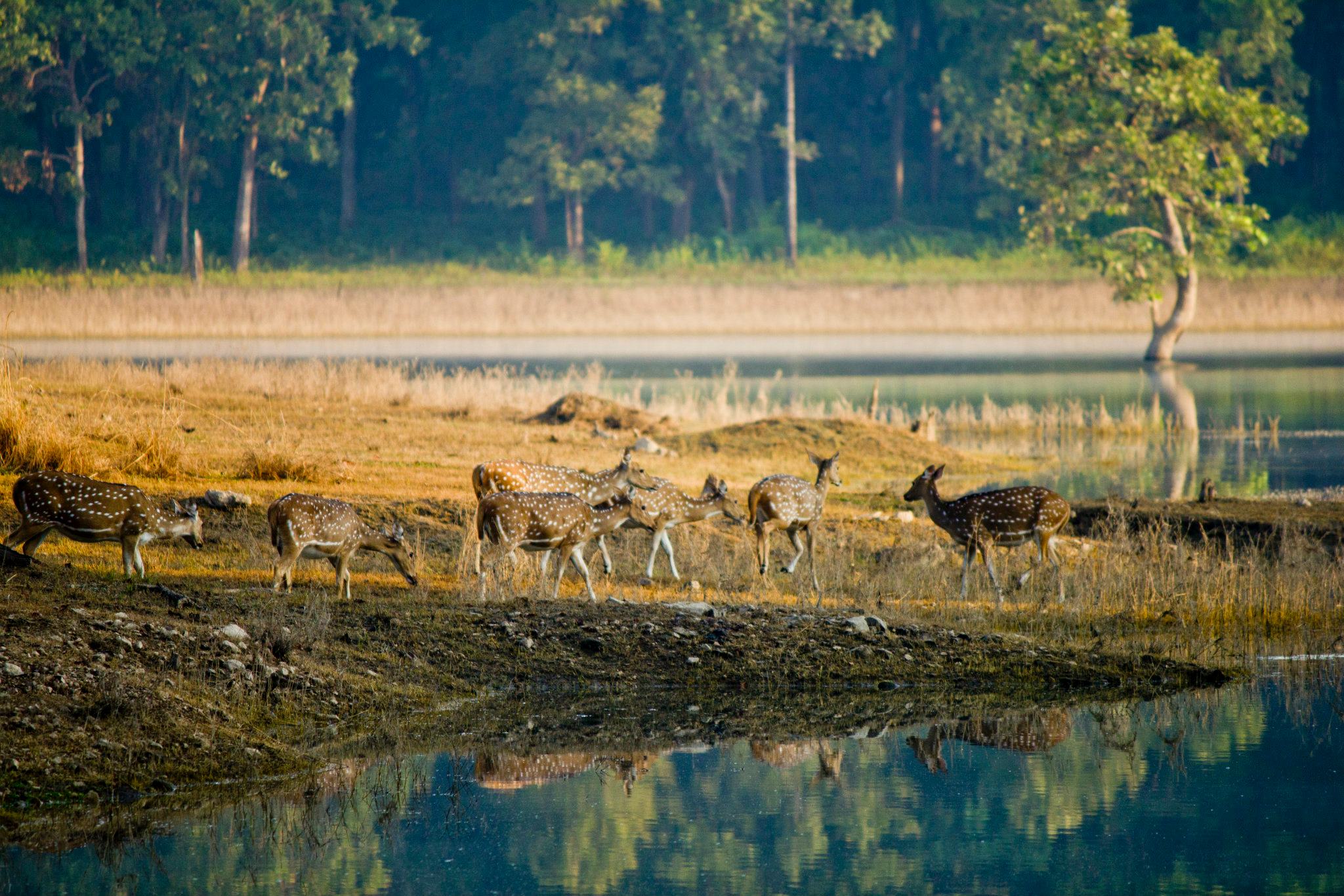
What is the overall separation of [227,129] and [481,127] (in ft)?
52.0

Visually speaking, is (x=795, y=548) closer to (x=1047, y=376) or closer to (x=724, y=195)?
(x=1047, y=376)

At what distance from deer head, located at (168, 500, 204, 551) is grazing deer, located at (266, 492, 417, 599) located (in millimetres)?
813

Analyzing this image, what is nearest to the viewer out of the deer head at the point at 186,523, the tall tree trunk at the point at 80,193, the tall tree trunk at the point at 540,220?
the deer head at the point at 186,523

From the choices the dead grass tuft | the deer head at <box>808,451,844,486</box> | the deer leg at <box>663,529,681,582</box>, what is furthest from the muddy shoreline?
the dead grass tuft

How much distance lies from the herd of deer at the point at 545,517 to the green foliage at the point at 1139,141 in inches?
1334

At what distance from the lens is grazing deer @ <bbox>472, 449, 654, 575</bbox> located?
1656cm

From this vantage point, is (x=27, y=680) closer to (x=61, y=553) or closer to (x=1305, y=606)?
(x=61, y=553)

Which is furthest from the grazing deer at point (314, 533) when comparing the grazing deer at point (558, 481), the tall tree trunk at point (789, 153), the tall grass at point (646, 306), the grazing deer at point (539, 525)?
the tall tree trunk at point (789, 153)

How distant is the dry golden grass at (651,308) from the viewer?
5791 centimetres

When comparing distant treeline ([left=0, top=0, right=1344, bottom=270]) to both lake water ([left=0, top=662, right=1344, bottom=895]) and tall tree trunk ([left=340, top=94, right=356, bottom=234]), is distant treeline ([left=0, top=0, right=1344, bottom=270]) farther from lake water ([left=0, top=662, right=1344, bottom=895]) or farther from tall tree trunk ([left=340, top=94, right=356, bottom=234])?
lake water ([left=0, top=662, right=1344, bottom=895])

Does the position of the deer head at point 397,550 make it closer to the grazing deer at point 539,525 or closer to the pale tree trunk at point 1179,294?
the grazing deer at point 539,525

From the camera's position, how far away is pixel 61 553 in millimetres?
15523

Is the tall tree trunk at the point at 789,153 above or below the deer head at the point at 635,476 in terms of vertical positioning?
above

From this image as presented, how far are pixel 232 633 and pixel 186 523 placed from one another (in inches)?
94.5
